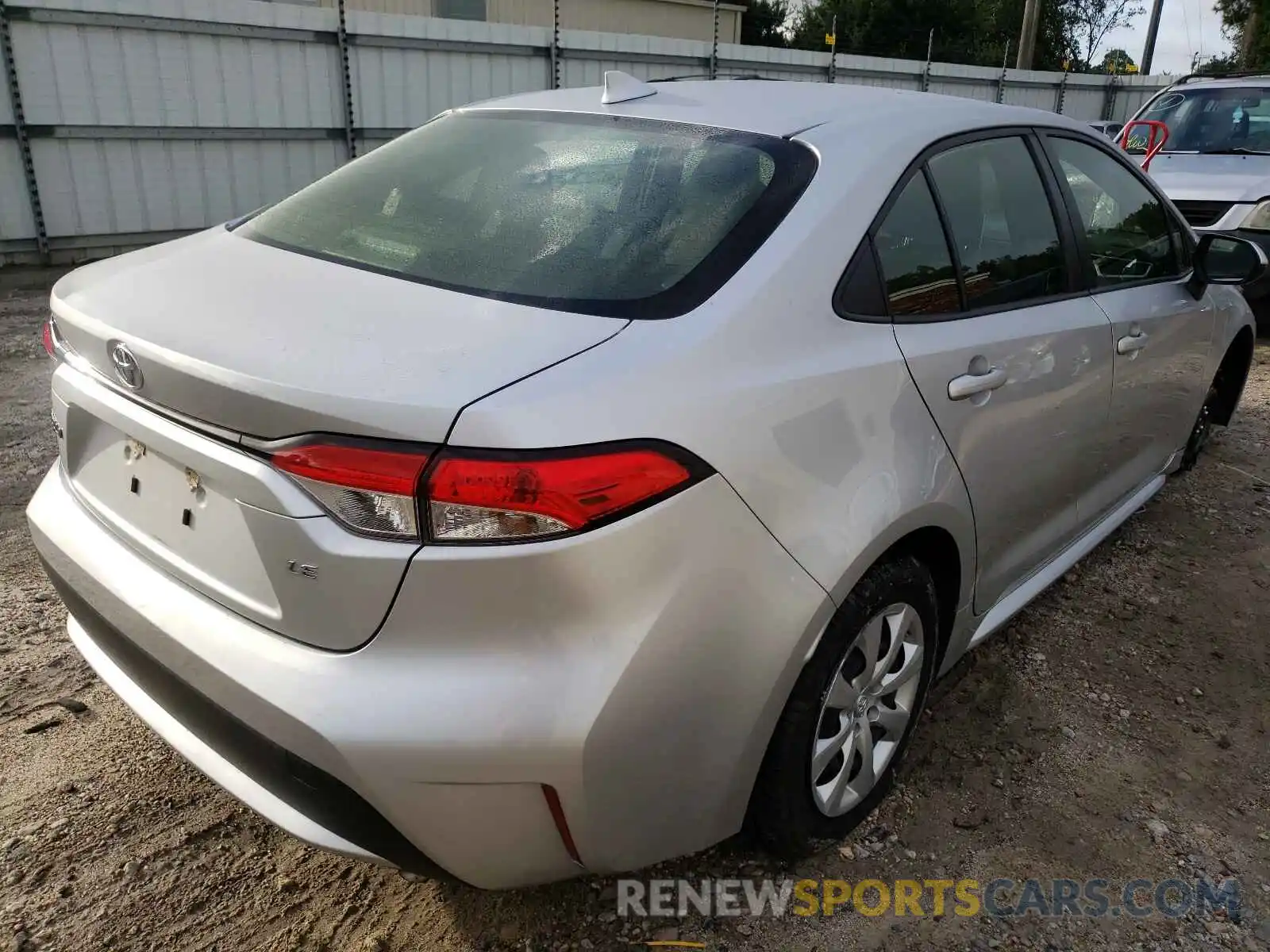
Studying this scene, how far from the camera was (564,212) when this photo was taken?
7.18ft

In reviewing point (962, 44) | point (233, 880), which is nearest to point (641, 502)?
point (233, 880)

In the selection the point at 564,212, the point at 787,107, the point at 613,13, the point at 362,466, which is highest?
the point at 613,13

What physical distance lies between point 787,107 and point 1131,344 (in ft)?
4.71

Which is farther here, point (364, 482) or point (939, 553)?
point (939, 553)

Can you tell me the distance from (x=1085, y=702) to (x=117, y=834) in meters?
2.63

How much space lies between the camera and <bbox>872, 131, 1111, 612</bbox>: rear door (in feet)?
7.41

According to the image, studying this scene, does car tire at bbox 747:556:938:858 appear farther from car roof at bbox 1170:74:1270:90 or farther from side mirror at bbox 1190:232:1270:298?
car roof at bbox 1170:74:1270:90

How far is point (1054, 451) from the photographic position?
277 cm

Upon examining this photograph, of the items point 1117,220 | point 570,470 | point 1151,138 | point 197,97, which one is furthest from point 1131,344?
point 197,97

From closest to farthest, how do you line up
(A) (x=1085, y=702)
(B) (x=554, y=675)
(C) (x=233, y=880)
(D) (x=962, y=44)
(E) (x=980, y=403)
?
(B) (x=554, y=675) < (C) (x=233, y=880) < (E) (x=980, y=403) < (A) (x=1085, y=702) < (D) (x=962, y=44)

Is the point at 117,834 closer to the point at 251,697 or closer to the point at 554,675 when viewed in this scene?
the point at 251,697

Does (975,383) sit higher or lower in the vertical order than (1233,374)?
higher

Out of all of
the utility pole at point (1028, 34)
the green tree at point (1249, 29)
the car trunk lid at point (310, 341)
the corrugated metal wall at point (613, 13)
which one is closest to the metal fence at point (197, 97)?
the corrugated metal wall at point (613, 13)

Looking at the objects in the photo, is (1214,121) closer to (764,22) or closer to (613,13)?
(613,13)
